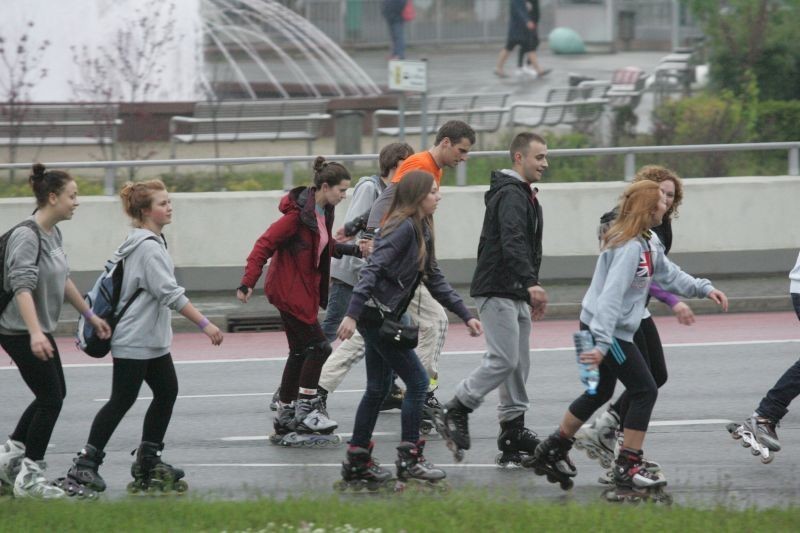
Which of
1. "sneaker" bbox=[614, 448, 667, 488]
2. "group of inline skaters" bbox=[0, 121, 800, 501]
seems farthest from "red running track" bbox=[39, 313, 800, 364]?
"sneaker" bbox=[614, 448, 667, 488]

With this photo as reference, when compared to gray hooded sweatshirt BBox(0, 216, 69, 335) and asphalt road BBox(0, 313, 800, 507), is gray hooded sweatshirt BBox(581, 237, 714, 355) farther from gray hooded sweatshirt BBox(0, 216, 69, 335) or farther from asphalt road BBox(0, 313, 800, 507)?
gray hooded sweatshirt BBox(0, 216, 69, 335)

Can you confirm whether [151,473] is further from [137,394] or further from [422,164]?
[422,164]

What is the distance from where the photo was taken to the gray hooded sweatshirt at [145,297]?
742 cm

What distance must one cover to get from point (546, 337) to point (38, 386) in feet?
21.1

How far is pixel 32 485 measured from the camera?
7.38 metres

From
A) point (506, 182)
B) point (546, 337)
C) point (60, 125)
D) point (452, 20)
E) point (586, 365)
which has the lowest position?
point (546, 337)

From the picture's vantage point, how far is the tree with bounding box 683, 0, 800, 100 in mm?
22734

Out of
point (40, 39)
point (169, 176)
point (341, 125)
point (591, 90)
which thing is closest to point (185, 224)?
point (169, 176)

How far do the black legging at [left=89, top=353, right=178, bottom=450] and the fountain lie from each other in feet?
46.8

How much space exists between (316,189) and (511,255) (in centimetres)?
160

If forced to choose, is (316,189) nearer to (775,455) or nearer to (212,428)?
(212,428)

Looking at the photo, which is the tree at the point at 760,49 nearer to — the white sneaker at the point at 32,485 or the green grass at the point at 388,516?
the green grass at the point at 388,516

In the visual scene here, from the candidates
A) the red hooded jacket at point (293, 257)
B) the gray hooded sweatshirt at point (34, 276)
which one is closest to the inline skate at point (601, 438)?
the red hooded jacket at point (293, 257)

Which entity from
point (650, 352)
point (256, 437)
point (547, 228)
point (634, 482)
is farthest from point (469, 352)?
point (634, 482)
